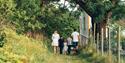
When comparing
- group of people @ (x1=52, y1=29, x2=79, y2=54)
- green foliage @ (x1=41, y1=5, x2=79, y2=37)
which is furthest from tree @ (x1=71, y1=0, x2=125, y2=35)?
green foliage @ (x1=41, y1=5, x2=79, y2=37)

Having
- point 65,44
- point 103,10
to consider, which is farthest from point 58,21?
point 103,10

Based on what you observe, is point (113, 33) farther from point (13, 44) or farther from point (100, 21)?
point (100, 21)

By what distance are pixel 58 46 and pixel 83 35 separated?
1000 cm

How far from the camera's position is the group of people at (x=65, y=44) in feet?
99.8

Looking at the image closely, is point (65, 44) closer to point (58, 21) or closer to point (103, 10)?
point (103, 10)

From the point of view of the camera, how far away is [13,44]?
719 inches

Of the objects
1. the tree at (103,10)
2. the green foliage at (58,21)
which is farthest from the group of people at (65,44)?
the green foliage at (58,21)

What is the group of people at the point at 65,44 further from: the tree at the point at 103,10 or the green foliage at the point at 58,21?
the green foliage at the point at 58,21

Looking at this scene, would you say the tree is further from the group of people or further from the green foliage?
the green foliage

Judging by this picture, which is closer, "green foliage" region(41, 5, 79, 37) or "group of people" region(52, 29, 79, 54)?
"group of people" region(52, 29, 79, 54)

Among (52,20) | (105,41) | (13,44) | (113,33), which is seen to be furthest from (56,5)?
(13,44)

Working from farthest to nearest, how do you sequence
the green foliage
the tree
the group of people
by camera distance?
the green foliage → the tree → the group of people

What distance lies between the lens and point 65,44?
31797mm

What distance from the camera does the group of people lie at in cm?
3041
